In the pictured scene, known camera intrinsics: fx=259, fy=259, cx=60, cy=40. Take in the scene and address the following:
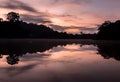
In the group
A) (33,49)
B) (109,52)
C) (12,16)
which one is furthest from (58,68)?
(12,16)

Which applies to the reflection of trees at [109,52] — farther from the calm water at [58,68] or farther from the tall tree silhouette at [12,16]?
the tall tree silhouette at [12,16]

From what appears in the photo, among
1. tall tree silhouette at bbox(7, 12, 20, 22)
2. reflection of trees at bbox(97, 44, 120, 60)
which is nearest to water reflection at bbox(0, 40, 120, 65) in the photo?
reflection of trees at bbox(97, 44, 120, 60)

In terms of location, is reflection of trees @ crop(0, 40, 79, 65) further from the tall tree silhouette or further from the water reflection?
the tall tree silhouette

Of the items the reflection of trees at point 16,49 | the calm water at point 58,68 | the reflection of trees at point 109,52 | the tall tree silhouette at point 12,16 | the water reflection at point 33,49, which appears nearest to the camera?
the calm water at point 58,68

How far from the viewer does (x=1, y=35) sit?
128375 millimetres

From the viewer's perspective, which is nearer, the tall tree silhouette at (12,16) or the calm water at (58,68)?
the calm water at (58,68)

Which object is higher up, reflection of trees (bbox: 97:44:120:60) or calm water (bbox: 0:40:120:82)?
calm water (bbox: 0:40:120:82)

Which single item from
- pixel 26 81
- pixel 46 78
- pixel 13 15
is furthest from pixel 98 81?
pixel 13 15

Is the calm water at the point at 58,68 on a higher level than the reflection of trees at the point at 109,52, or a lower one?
higher

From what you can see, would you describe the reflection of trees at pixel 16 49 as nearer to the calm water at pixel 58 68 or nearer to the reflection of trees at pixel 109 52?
the calm water at pixel 58 68

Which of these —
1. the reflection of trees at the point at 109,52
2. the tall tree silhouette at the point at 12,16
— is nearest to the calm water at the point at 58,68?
the reflection of trees at the point at 109,52

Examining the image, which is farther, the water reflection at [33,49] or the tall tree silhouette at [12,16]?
the tall tree silhouette at [12,16]

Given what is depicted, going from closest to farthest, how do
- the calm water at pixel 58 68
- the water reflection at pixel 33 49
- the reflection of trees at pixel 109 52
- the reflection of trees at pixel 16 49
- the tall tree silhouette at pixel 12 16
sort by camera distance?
the calm water at pixel 58 68 < the reflection of trees at pixel 16 49 < the water reflection at pixel 33 49 < the reflection of trees at pixel 109 52 < the tall tree silhouette at pixel 12 16

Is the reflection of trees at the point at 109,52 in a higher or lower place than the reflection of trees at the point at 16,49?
lower
